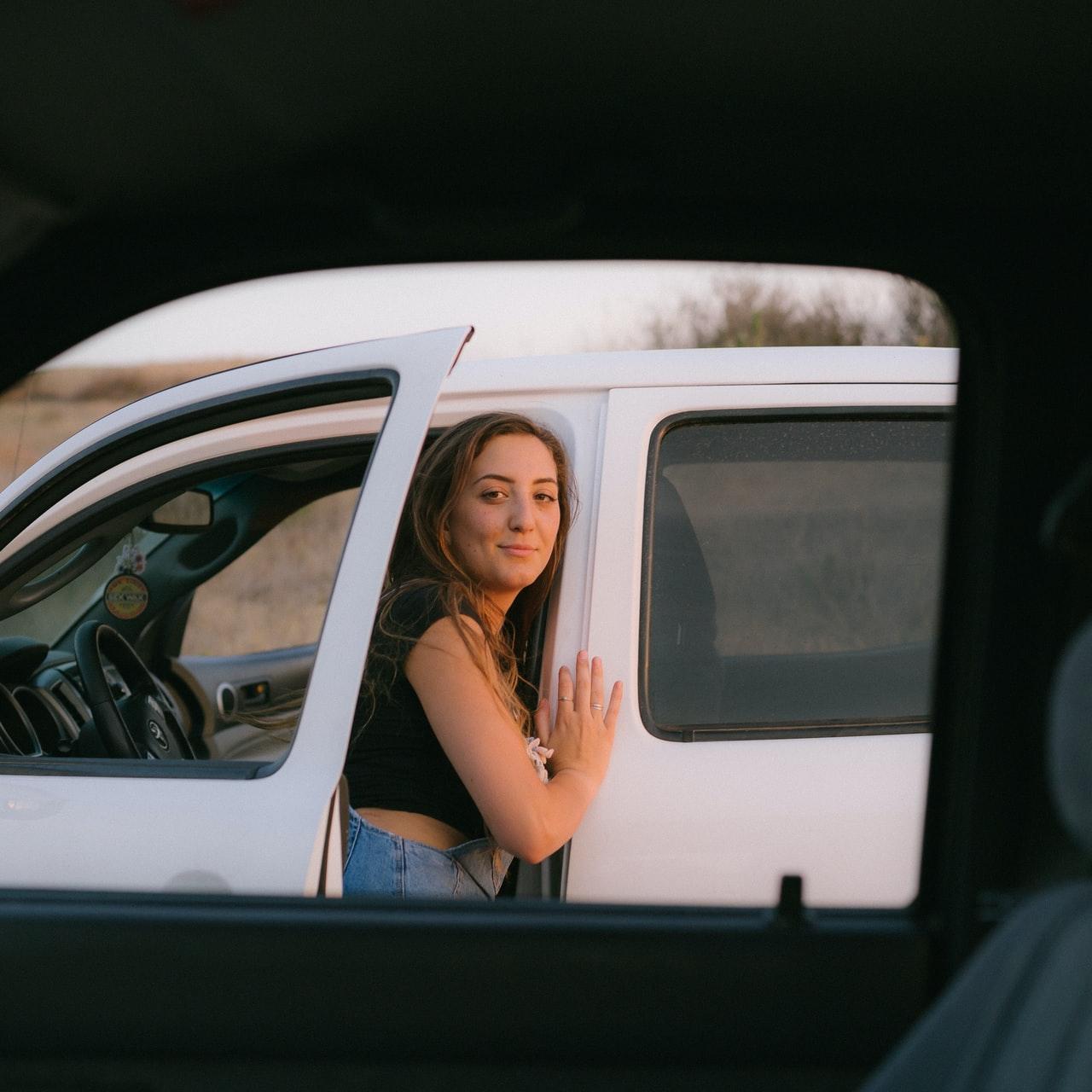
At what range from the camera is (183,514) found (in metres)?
2.73

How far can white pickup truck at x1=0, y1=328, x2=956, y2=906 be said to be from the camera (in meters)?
1.96

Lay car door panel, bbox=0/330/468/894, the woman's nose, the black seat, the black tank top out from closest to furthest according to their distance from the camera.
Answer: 1. the black seat
2. car door panel, bbox=0/330/468/894
3. the black tank top
4. the woman's nose

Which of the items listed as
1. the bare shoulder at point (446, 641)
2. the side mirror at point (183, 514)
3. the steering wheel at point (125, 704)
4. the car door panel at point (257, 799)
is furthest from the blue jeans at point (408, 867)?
the side mirror at point (183, 514)

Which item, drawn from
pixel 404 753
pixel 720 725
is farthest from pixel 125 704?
pixel 720 725

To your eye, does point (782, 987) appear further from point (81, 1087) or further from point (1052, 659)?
point (81, 1087)

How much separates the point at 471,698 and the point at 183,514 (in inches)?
40.4

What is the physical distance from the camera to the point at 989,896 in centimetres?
129

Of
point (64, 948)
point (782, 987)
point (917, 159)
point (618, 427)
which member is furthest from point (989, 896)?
point (618, 427)

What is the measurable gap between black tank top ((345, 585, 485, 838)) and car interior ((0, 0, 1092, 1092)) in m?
0.67

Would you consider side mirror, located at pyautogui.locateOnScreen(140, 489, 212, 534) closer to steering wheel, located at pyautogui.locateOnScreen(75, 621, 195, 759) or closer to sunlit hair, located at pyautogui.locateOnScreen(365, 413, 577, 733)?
steering wheel, located at pyautogui.locateOnScreen(75, 621, 195, 759)

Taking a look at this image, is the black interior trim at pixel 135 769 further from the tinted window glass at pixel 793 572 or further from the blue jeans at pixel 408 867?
the tinted window glass at pixel 793 572

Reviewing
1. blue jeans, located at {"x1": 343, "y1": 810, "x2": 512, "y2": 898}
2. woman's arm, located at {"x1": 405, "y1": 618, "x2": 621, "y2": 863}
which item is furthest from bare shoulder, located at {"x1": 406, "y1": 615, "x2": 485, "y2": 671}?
blue jeans, located at {"x1": 343, "y1": 810, "x2": 512, "y2": 898}

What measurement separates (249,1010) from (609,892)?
0.78 meters

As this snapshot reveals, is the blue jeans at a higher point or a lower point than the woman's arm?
lower
